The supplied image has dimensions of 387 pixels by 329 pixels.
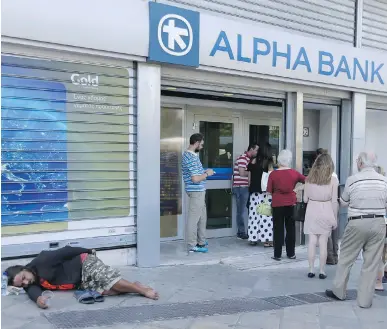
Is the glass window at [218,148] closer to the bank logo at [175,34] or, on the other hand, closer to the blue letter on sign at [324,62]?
the blue letter on sign at [324,62]

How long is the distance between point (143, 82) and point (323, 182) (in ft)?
8.67

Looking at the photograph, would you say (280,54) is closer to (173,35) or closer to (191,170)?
(173,35)

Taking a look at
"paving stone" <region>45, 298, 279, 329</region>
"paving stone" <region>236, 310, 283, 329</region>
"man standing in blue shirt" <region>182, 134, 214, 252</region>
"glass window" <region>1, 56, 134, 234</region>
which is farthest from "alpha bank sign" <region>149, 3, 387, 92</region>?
"paving stone" <region>236, 310, 283, 329</region>

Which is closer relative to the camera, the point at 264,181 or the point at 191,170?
the point at 191,170

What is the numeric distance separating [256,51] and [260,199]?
2.41 meters

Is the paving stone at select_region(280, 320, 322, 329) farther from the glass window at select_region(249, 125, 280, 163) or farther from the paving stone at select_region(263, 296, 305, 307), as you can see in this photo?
the glass window at select_region(249, 125, 280, 163)

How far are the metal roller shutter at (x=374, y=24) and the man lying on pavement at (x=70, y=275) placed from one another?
6520 mm

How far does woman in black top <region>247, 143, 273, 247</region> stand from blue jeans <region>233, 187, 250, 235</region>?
38 cm

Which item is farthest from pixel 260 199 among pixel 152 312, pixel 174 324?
pixel 174 324

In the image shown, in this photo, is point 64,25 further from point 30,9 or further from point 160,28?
point 160,28

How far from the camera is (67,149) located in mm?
5727

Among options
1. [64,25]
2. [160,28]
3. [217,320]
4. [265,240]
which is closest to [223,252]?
[265,240]

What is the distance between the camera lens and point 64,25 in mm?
5359

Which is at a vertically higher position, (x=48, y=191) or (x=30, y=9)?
(x=30, y=9)
